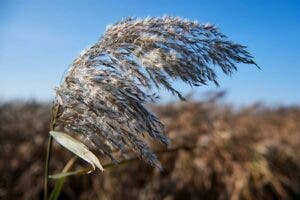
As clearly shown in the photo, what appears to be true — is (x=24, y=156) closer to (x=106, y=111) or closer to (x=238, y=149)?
(x=238, y=149)

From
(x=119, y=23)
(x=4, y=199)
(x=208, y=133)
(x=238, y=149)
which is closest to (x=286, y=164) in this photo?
(x=238, y=149)

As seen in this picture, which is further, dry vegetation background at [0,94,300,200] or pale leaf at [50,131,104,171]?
dry vegetation background at [0,94,300,200]

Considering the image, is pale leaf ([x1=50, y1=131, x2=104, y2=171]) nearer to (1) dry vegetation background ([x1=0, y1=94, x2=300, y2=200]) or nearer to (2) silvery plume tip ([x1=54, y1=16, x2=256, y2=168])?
(2) silvery plume tip ([x1=54, y1=16, x2=256, y2=168])

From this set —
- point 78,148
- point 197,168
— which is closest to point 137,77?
point 78,148

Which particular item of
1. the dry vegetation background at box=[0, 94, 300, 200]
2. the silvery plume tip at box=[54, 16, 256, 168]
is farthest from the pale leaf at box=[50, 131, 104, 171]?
the dry vegetation background at box=[0, 94, 300, 200]

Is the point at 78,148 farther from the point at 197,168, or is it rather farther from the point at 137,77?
the point at 197,168
